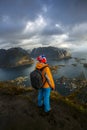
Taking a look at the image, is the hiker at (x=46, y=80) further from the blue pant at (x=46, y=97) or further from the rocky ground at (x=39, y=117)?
the rocky ground at (x=39, y=117)

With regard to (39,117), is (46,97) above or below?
above

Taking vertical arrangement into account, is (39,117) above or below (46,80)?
below

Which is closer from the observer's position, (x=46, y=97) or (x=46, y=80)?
(x=46, y=80)

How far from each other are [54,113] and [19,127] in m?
2.31

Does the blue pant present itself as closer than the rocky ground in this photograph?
No

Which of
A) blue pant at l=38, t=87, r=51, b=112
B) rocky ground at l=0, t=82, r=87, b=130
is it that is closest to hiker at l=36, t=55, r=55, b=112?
blue pant at l=38, t=87, r=51, b=112

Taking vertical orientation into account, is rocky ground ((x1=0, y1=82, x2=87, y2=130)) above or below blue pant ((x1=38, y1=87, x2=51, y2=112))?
below

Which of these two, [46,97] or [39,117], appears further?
[46,97]

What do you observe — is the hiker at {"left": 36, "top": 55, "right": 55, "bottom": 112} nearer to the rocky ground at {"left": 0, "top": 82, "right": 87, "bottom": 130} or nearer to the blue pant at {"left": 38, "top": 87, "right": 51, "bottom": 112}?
the blue pant at {"left": 38, "top": 87, "right": 51, "bottom": 112}

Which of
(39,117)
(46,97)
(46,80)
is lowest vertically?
(39,117)

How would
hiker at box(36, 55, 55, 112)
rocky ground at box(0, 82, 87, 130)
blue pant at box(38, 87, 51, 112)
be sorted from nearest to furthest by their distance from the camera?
rocky ground at box(0, 82, 87, 130) → hiker at box(36, 55, 55, 112) → blue pant at box(38, 87, 51, 112)

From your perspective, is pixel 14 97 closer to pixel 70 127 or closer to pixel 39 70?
pixel 39 70

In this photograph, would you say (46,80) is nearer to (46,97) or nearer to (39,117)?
(46,97)

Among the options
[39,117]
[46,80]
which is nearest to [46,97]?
[46,80]
